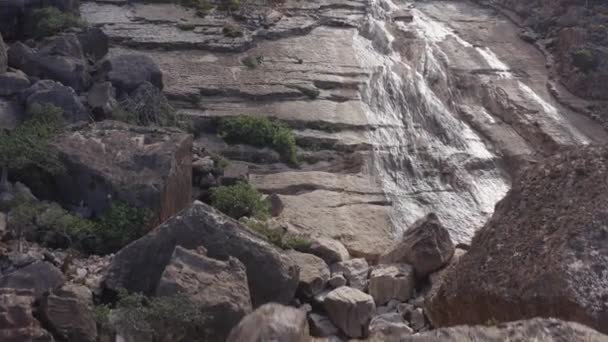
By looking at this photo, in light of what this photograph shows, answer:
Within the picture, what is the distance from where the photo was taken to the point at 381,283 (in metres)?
11.8

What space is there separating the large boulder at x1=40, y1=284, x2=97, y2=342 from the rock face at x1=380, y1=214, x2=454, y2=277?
17.2 ft

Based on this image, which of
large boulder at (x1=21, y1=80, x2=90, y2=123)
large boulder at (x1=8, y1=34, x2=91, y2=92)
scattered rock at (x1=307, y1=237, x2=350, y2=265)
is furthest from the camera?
large boulder at (x1=8, y1=34, x2=91, y2=92)

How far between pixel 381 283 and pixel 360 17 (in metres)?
15.3

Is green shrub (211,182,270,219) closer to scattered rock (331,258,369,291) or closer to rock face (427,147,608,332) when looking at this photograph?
scattered rock (331,258,369,291)

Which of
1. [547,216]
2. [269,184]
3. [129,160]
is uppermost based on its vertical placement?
[547,216]

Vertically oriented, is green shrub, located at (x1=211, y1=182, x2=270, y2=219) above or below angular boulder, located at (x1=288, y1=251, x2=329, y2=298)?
below

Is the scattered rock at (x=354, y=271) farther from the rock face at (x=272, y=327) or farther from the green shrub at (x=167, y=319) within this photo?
the rock face at (x=272, y=327)

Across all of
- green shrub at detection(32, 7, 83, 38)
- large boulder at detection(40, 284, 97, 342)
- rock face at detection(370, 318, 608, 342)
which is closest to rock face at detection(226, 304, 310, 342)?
rock face at detection(370, 318, 608, 342)

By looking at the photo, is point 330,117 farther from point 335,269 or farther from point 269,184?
point 335,269

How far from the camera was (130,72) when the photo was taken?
16.9 metres

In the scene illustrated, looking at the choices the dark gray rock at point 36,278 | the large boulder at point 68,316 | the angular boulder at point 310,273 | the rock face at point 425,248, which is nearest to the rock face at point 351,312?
the angular boulder at point 310,273

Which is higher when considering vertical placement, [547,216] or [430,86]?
[547,216]

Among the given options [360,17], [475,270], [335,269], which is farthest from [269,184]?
[360,17]

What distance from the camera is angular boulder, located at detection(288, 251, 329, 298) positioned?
37.7 feet
